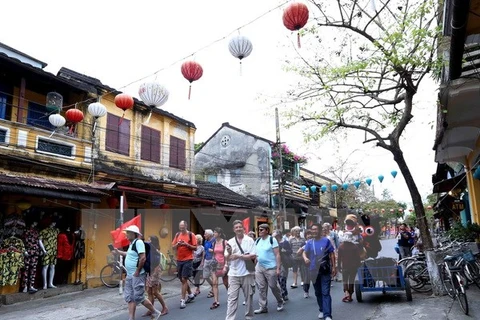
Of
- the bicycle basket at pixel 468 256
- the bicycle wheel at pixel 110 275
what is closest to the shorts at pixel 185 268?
the bicycle wheel at pixel 110 275

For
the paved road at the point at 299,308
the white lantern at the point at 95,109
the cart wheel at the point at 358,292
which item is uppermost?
the white lantern at the point at 95,109

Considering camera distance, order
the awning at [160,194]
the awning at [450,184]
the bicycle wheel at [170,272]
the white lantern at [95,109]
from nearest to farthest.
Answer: the white lantern at [95,109] < the awning at [160,194] < the awning at [450,184] < the bicycle wheel at [170,272]

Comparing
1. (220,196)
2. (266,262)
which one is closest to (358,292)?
(266,262)

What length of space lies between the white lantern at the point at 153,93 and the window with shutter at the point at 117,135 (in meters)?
5.55

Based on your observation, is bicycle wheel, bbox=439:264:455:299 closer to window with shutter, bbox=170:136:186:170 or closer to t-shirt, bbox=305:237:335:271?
t-shirt, bbox=305:237:335:271

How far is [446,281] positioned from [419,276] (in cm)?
125

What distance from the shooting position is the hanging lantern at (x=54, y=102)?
38.8ft

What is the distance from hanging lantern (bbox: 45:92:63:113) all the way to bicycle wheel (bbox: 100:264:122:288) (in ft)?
17.2

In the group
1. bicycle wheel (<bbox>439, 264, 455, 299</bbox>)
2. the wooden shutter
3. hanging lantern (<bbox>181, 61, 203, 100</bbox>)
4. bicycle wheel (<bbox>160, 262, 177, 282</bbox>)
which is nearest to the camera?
bicycle wheel (<bbox>439, 264, 455, 299</bbox>)

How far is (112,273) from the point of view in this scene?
42.0 feet

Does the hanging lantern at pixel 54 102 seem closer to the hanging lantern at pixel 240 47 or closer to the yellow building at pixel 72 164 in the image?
the yellow building at pixel 72 164

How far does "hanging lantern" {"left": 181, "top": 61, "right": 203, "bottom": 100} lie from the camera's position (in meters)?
7.75

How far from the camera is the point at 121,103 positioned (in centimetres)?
1042

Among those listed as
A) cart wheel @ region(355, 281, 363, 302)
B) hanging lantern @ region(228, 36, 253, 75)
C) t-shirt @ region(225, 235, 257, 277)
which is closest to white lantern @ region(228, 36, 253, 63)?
hanging lantern @ region(228, 36, 253, 75)
